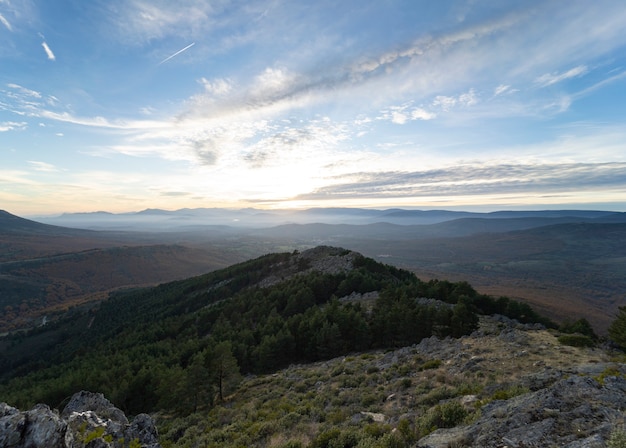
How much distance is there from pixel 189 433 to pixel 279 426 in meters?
9.71

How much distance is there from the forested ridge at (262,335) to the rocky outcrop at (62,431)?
15.3 meters

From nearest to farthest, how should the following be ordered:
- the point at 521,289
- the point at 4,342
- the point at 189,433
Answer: the point at 189,433, the point at 4,342, the point at 521,289

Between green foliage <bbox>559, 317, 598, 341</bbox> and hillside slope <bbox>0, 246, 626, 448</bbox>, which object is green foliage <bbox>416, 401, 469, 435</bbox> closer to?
hillside slope <bbox>0, 246, 626, 448</bbox>

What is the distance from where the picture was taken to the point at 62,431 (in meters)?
12.1

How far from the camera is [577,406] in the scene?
11.2 m

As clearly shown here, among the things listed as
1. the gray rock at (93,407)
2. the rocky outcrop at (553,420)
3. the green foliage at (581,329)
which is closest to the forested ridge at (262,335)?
the green foliage at (581,329)

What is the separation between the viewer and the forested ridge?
36.5 m

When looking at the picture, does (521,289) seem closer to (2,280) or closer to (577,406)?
(577,406)

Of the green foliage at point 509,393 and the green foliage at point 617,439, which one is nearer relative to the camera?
the green foliage at point 617,439

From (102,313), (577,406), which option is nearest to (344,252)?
(577,406)

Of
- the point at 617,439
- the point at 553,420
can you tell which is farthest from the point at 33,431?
the point at 617,439

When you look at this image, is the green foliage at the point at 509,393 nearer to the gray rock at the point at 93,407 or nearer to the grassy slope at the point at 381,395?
the grassy slope at the point at 381,395

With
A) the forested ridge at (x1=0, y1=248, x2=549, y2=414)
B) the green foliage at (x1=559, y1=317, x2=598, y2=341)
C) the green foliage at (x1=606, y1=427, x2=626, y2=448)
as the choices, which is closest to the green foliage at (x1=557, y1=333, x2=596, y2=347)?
the forested ridge at (x1=0, y1=248, x2=549, y2=414)

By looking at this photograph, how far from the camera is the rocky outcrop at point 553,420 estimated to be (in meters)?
9.59
